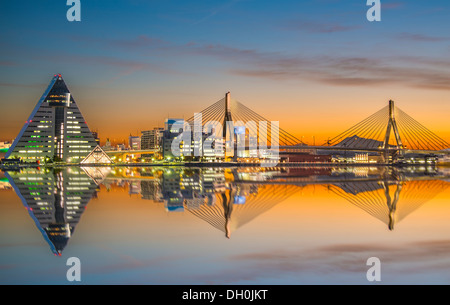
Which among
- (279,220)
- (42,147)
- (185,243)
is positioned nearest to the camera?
(185,243)

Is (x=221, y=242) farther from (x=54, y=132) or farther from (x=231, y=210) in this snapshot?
(x=54, y=132)

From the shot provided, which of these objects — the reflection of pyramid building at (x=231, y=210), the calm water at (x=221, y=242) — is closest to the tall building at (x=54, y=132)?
the reflection of pyramid building at (x=231, y=210)

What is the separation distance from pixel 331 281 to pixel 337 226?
5209 millimetres

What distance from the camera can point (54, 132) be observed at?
106 m

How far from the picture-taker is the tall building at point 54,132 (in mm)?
103375

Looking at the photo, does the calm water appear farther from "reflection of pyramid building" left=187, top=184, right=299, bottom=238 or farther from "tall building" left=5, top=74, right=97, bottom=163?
"tall building" left=5, top=74, right=97, bottom=163

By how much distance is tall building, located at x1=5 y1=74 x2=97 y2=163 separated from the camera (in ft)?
339

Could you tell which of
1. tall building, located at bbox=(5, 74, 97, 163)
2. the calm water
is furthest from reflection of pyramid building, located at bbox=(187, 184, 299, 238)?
tall building, located at bbox=(5, 74, 97, 163)

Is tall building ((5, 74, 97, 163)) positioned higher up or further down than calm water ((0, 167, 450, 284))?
higher up

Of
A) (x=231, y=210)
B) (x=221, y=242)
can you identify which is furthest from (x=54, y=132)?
(x=221, y=242)
